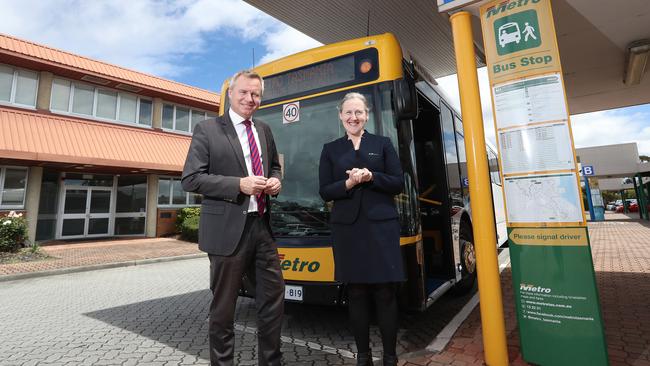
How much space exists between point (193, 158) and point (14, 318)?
4.78m

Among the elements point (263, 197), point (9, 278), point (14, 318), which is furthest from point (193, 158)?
point (9, 278)

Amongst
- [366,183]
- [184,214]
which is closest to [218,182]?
[366,183]

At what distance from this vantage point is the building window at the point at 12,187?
1259 cm

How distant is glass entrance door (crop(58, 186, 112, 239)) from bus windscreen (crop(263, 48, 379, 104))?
14.7m

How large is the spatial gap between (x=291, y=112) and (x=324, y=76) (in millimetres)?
544

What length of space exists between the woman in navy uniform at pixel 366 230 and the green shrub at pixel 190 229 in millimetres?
13484

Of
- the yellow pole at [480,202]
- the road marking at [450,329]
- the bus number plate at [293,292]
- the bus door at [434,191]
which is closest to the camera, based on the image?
the yellow pole at [480,202]

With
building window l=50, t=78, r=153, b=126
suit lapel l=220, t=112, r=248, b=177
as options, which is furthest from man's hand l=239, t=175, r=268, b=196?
building window l=50, t=78, r=153, b=126

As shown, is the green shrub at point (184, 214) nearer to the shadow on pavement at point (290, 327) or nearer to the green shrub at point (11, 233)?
the green shrub at point (11, 233)

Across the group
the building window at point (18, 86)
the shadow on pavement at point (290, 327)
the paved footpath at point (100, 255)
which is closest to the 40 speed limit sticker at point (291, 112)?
the shadow on pavement at point (290, 327)

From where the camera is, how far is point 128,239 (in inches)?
600

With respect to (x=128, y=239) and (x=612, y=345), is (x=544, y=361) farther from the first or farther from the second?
(x=128, y=239)

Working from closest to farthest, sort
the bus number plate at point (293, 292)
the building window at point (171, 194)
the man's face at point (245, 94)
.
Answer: the man's face at point (245, 94), the bus number plate at point (293, 292), the building window at point (171, 194)

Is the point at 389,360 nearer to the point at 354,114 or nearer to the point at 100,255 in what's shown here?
the point at 354,114
